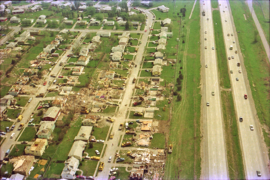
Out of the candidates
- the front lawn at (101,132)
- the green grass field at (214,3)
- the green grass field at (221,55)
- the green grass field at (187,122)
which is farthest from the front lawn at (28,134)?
the green grass field at (214,3)

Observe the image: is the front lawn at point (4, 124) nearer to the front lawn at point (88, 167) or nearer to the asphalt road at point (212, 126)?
the front lawn at point (88, 167)

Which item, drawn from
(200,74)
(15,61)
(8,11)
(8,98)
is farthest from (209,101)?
(8,11)

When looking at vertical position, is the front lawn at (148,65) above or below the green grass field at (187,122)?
above

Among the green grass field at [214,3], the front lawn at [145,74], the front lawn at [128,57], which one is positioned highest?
the green grass field at [214,3]

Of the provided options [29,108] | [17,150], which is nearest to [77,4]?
[29,108]

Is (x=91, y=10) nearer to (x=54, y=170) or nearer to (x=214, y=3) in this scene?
(x=214, y=3)

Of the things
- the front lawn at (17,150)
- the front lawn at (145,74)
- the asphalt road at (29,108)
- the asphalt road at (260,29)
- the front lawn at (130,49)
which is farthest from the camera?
the asphalt road at (260,29)

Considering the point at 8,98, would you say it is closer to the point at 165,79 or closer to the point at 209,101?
the point at 165,79
